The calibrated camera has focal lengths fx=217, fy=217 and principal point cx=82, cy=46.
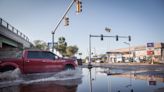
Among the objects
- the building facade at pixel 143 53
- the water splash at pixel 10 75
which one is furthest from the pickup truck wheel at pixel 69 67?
the building facade at pixel 143 53

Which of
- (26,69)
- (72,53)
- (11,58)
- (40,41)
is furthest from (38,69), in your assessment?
(72,53)

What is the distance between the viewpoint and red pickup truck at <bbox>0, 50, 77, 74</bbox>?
39.8 feet

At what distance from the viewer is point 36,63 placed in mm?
13039

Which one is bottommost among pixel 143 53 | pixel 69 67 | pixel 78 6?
pixel 69 67

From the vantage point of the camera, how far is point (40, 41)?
82.9 metres

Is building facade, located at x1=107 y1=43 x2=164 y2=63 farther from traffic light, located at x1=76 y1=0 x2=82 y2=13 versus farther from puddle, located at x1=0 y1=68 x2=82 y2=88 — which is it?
puddle, located at x1=0 y1=68 x2=82 y2=88

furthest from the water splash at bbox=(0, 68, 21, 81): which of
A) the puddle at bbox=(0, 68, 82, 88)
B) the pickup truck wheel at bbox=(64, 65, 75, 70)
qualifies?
the pickup truck wheel at bbox=(64, 65, 75, 70)

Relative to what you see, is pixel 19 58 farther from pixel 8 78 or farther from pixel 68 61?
pixel 68 61

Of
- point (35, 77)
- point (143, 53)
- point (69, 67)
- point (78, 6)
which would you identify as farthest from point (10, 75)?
point (143, 53)

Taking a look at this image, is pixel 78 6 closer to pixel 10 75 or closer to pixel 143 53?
pixel 10 75

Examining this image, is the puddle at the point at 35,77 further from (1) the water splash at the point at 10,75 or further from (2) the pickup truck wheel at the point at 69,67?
(2) the pickup truck wheel at the point at 69,67

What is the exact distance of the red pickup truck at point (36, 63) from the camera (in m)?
12.1

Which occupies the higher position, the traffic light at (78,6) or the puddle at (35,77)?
the traffic light at (78,6)

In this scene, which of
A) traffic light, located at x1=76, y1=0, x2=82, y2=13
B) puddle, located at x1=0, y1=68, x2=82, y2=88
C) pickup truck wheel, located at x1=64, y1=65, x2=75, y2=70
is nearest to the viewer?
puddle, located at x1=0, y1=68, x2=82, y2=88
